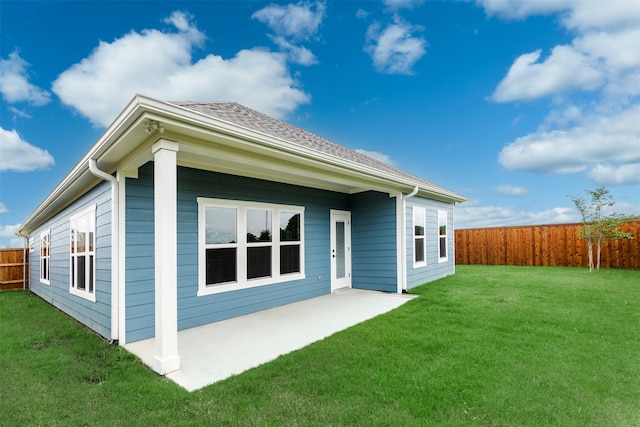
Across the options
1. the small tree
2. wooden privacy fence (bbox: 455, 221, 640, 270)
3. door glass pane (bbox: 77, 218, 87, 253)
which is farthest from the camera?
wooden privacy fence (bbox: 455, 221, 640, 270)

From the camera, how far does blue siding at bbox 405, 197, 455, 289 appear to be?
7.93 meters

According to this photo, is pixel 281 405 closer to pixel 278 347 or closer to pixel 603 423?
pixel 278 347

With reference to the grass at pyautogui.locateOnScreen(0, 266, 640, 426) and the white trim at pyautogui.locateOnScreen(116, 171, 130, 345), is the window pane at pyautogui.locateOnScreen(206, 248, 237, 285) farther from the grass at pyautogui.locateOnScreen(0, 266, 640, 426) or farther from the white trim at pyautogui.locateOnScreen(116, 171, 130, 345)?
the grass at pyautogui.locateOnScreen(0, 266, 640, 426)

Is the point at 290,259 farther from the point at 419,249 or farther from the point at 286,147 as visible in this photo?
the point at 419,249

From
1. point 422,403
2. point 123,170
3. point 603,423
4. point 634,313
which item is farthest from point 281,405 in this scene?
point 634,313

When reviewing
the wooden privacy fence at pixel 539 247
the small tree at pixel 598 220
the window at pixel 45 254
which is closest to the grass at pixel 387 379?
the window at pixel 45 254

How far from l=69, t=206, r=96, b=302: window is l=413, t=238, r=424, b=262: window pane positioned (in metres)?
7.16

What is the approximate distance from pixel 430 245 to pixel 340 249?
2.96 m

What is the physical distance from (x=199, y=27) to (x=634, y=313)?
34.2 feet

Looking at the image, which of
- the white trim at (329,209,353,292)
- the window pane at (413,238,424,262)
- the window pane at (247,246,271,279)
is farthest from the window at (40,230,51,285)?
the window pane at (413,238,424,262)

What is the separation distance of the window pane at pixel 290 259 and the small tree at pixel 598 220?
1046 cm

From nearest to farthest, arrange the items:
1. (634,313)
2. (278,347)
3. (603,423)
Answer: (603,423) < (278,347) < (634,313)

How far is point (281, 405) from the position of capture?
250cm

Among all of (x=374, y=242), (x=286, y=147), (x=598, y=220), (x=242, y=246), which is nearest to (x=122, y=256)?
(x=242, y=246)
